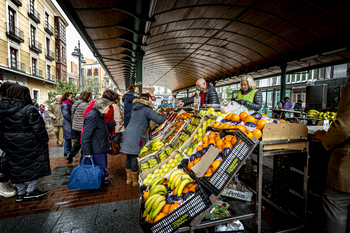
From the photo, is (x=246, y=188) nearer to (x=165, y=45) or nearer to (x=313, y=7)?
(x=313, y=7)

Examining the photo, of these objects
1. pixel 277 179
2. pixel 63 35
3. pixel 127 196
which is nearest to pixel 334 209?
pixel 277 179

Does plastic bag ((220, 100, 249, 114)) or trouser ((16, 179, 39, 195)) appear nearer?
plastic bag ((220, 100, 249, 114))

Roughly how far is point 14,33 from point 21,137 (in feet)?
61.4

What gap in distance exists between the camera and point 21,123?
9.56ft

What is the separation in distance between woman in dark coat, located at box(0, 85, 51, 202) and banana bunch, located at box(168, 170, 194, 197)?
8.19ft

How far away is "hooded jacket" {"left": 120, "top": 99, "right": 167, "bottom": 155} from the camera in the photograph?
3.41 meters

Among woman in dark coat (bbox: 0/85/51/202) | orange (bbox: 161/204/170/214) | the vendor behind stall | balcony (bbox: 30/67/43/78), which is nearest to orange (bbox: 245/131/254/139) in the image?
orange (bbox: 161/204/170/214)

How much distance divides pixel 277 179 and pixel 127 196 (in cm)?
262

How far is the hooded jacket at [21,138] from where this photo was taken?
2.86 m

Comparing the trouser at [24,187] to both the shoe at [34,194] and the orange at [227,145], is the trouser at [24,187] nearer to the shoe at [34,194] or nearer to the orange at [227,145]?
the shoe at [34,194]

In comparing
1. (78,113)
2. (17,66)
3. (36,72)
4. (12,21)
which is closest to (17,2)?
(12,21)

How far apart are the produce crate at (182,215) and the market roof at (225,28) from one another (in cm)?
354

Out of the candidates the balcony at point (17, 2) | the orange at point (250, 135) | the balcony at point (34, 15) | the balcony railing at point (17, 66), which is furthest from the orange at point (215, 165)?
the balcony at point (34, 15)

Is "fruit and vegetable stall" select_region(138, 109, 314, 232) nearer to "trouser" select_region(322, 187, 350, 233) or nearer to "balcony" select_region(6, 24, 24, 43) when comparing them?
"trouser" select_region(322, 187, 350, 233)
